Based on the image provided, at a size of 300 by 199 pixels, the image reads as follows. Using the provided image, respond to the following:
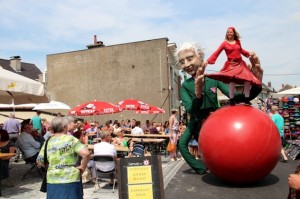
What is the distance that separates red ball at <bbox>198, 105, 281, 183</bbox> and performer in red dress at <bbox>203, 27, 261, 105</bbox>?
0.66 m

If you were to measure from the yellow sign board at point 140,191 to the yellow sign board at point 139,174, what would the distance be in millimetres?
71

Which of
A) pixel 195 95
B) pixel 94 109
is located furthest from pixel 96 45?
pixel 195 95

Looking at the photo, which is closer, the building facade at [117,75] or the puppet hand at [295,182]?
the puppet hand at [295,182]

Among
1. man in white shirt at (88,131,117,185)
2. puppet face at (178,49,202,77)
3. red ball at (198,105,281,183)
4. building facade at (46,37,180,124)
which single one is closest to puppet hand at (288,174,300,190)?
red ball at (198,105,281,183)

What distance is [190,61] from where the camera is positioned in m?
7.37

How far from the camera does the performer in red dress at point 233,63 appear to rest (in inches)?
248

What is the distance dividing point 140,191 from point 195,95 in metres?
2.60

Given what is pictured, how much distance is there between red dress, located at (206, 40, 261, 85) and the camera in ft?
20.5

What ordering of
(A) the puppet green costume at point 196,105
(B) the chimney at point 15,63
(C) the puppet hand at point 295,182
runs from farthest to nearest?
(B) the chimney at point 15,63 < (A) the puppet green costume at point 196,105 < (C) the puppet hand at point 295,182

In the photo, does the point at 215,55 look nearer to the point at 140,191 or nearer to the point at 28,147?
the point at 140,191

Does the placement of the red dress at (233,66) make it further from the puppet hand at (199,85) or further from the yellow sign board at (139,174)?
the yellow sign board at (139,174)

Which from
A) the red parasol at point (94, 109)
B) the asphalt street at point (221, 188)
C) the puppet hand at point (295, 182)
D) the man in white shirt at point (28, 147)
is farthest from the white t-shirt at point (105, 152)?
the red parasol at point (94, 109)

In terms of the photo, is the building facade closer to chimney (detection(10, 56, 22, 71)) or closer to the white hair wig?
chimney (detection(10, 56, 22, 71))

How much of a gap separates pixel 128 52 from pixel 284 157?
→ 887 inches
